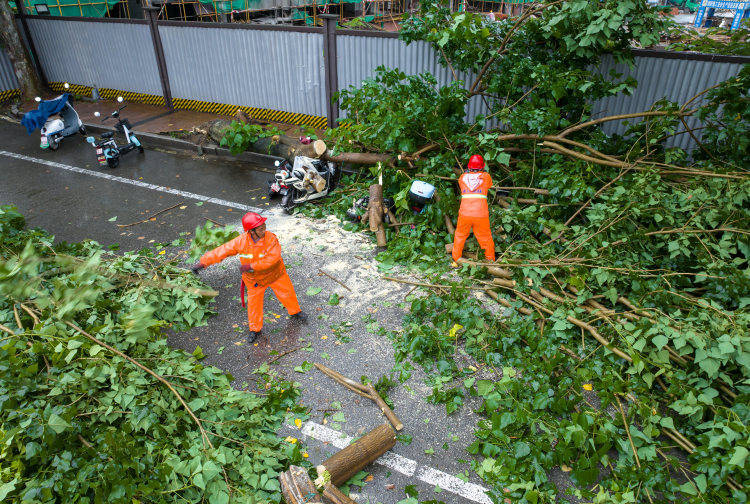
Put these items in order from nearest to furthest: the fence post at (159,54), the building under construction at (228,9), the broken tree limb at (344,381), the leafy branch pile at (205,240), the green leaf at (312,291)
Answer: the broken tree limb at (344,381) < the leafy branch pile at (205,240) < the green leaf at (312,291) < the fence post at (159,54) < the building under construction at (228,9)

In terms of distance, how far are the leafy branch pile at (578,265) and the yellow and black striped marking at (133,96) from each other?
23.9 feet

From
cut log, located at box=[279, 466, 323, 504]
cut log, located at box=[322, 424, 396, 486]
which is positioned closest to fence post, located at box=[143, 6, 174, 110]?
cut log, located at box=[322, 424, 396, 486]

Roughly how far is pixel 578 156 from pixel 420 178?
2318mm

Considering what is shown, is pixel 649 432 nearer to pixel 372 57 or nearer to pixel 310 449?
pixel 310 449

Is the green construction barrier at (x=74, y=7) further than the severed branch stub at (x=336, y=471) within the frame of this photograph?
Yes

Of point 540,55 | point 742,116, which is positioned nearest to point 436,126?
point 540,55

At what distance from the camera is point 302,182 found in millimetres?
8016

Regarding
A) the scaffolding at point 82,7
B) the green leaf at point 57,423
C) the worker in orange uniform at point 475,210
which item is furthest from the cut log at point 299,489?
the scaffolding at point 82,7

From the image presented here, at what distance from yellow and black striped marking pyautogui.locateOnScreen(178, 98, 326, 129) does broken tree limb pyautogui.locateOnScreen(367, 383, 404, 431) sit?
25.6 ft

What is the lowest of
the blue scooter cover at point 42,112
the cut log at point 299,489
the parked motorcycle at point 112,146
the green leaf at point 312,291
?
the green leaf at point 312,291

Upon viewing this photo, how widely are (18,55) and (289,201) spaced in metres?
11.4

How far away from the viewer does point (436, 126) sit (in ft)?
24.1

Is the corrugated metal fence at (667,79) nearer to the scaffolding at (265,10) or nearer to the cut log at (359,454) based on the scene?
the cut log at (359,454)

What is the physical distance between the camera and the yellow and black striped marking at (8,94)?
13.7 metres
